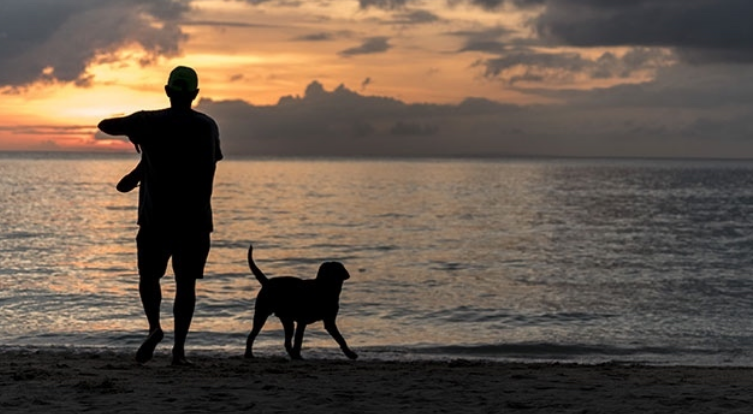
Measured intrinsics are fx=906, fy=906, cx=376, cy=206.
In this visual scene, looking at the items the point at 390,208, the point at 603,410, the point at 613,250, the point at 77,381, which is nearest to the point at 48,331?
the point at 77,381

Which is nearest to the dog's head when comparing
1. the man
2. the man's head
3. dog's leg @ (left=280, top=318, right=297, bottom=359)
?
dog's leg @ (left=280, top=318, right=297, bottom=359)

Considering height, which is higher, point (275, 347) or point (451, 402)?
point (451, 402)

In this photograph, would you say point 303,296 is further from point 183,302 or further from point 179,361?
point 183,302

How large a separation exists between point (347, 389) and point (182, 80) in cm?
258

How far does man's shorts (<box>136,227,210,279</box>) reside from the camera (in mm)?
6855

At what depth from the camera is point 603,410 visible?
19.4 feet

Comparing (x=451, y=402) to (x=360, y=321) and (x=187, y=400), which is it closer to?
(x=187, y=400)

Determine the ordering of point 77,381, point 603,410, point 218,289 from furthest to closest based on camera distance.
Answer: point 218,289 → point 77,381 → point 603,410

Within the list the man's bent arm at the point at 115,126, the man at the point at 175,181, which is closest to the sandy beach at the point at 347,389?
the man at the point at 175,181

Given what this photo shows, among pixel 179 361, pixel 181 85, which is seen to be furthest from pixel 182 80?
pixel 179 361

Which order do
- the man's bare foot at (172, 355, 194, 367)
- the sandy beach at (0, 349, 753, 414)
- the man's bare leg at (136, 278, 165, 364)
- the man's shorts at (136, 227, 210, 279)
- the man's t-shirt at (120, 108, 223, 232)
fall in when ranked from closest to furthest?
1. the sandy beach at (0, 349, 753, 414)
2. the man's t-shirt at (120, 108, 223, 232)
3. the man's shorts at (136, 227, 210, 279)
4. the man's bare leg at (136, 278, 165, 364)
5. the man's bare foot at (172, 355, 194, 367)

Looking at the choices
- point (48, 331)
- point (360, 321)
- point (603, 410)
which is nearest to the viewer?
point (603, 410)

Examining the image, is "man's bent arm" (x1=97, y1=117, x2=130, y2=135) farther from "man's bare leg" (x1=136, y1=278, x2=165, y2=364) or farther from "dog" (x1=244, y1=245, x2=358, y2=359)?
"dog" (x1=244, y1=245, x2=358, y2=359)

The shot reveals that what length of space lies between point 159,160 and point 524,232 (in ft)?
90.2
